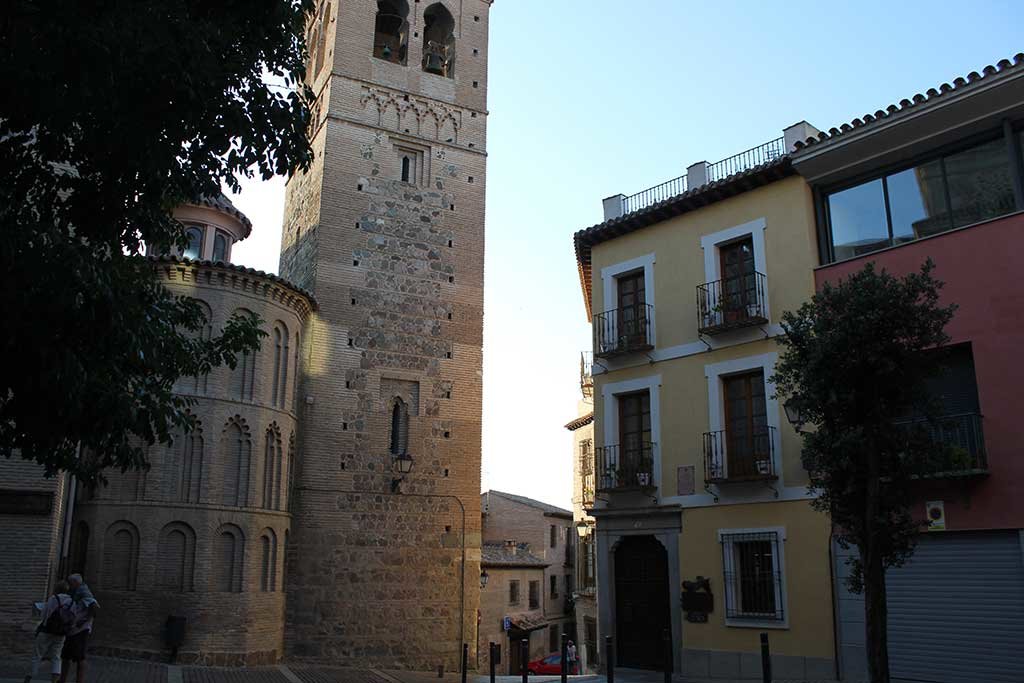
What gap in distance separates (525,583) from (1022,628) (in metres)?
30.2

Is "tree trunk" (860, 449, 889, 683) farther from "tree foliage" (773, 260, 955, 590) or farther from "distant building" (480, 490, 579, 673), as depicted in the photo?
"distant building" (480, 490, 579, 673)

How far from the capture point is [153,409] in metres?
7.34

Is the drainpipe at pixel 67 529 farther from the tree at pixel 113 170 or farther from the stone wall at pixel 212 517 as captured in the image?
the tree at pixel 113 170

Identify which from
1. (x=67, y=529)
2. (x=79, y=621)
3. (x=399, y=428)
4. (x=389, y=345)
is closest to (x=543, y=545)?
(x=399, y=428)

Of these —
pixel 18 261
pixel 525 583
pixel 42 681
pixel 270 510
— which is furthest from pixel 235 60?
pixel 525 583

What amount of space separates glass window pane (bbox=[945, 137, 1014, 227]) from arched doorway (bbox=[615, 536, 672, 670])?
7.26 m

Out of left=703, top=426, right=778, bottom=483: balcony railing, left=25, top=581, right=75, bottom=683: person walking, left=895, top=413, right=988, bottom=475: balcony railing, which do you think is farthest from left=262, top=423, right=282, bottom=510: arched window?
left=895, top=413, right=988, bottom=475: balcony railing

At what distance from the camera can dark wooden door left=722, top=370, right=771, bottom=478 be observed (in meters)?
14.4

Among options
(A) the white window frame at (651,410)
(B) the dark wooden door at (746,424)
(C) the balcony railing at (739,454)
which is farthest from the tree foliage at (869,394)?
(A) the white window frame at (651,410)

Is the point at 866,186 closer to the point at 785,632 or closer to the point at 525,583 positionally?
the point at 785,632

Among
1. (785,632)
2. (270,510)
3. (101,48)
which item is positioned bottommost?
(785,632)

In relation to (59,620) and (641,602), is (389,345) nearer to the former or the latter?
(641,602)

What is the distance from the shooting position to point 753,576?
14258 mm

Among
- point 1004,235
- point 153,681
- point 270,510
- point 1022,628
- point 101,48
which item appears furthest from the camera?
point 270,510
